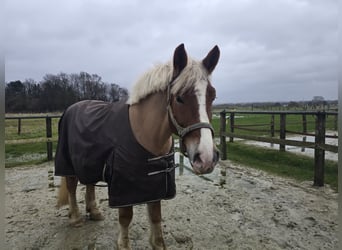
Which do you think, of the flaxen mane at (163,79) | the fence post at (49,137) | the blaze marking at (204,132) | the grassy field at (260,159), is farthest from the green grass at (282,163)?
the fence post at (49,137)

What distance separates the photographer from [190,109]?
168 centimetres

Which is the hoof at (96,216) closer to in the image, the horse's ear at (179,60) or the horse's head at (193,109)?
the horse's head at (193,109)

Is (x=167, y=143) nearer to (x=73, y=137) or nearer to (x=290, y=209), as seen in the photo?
(x=73, y=137)

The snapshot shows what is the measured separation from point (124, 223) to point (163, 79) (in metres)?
1.31

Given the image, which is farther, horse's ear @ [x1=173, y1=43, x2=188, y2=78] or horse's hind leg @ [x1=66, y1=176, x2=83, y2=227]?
horse's hind leg @ [x1=66, y1=176, x2=83, y2=227]

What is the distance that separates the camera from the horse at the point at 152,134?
5.49 feet

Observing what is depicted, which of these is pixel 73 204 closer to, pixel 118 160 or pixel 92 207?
pixel 92 207

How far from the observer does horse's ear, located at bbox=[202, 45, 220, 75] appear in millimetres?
1865

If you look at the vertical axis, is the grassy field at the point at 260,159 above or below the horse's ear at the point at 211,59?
below

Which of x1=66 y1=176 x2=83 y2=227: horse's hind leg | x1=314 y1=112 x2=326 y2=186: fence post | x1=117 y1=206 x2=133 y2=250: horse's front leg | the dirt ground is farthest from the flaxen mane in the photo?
x1=314 y1=112 x2=326 y2=186: fence post

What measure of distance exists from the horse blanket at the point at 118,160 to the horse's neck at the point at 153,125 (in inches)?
2.0

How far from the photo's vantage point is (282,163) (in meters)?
6.09

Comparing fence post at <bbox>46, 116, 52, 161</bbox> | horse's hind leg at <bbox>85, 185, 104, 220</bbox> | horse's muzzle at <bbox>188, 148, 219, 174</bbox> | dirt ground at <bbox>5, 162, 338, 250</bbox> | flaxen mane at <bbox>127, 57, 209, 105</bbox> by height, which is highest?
flaxen mane at <bbox>127, 57, 209, 105</bbox>

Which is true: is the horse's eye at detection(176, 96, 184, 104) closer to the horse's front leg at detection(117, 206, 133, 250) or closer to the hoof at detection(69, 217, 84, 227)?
the horse's front leg at detection(117, 206, 133, 250)
